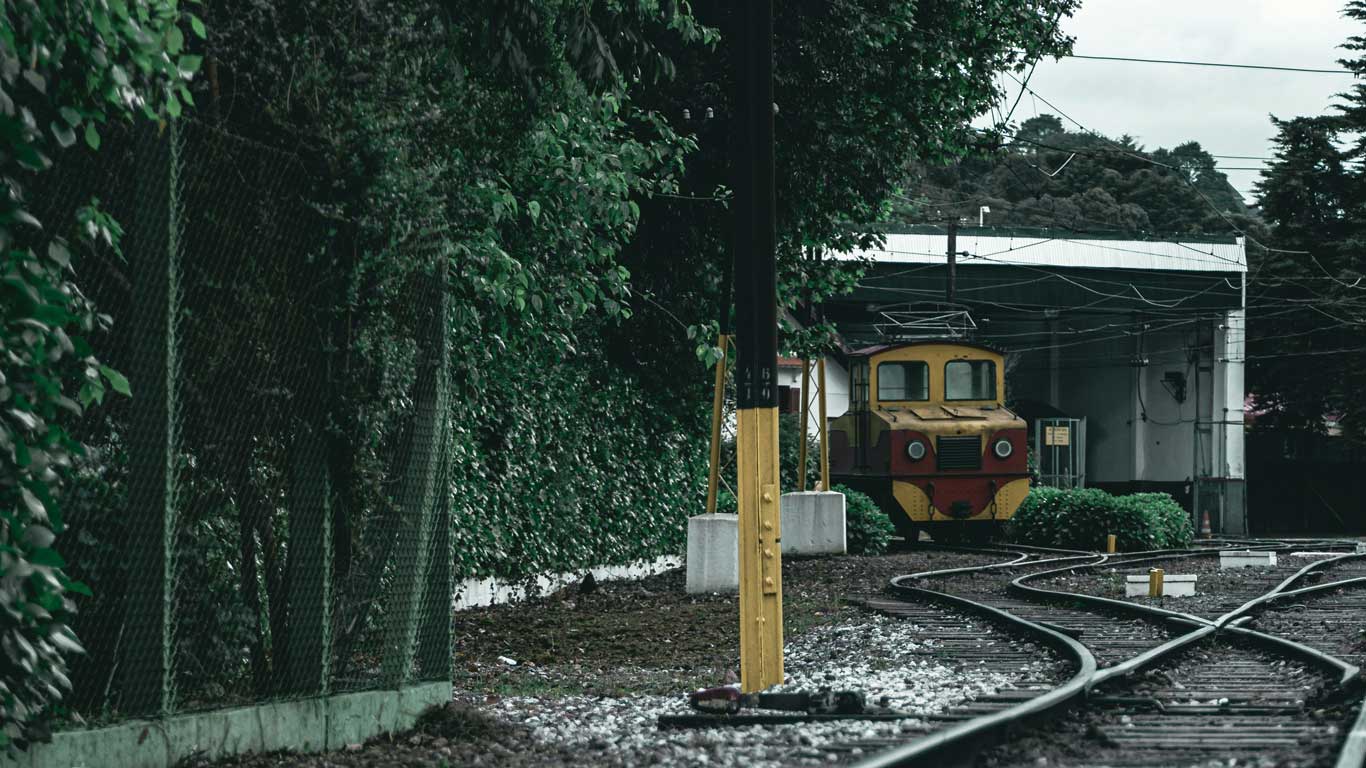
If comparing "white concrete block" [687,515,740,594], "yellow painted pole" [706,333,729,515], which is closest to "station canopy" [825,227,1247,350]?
"yellow painted pole" [706,333,729,515]

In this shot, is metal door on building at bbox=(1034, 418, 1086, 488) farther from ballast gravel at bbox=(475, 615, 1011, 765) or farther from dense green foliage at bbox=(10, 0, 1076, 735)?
ballast gravel at bbox=(475, 615, 1011, 765)

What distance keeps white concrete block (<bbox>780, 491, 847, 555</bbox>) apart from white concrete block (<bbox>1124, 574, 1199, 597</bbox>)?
6.80 m

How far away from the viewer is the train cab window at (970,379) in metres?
27.0

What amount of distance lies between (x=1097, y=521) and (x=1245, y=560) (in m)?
6.10

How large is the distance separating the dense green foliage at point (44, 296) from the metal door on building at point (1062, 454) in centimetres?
4184

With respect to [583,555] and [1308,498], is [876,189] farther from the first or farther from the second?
[1308,498]

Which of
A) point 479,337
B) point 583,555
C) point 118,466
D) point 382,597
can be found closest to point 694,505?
point 583,555

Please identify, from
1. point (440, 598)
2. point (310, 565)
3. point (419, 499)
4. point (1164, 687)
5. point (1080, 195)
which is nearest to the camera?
point (310, 565)

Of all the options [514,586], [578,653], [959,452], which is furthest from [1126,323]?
[578,653]

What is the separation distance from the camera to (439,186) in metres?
8.00

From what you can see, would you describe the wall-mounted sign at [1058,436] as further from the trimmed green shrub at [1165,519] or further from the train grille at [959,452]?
the train grille at [959,452]

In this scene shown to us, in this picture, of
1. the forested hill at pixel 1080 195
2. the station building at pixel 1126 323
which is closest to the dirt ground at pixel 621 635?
the station building at pixel 1126 323

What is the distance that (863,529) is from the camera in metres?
23.9

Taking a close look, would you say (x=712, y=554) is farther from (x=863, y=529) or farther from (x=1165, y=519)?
(x=1165, y=519)
